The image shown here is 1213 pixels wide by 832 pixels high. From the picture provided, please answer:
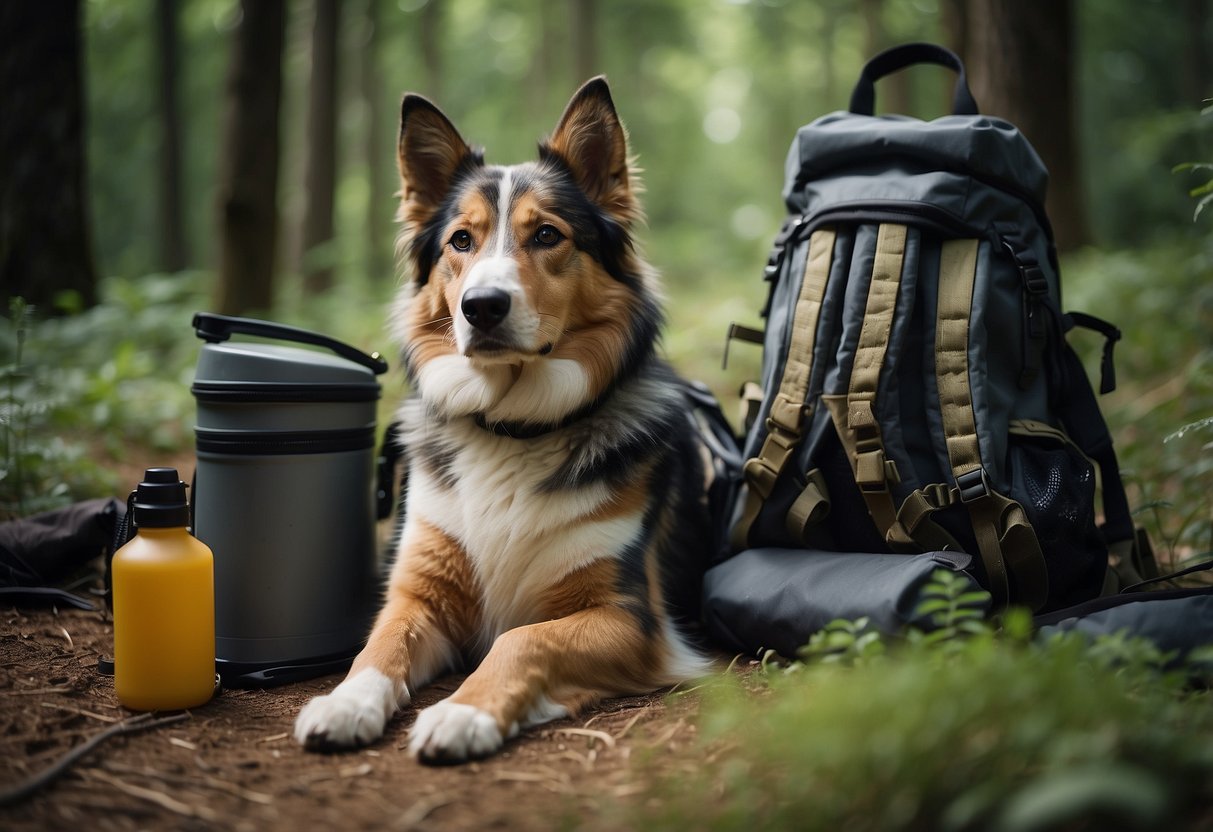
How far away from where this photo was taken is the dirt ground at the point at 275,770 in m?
1.62

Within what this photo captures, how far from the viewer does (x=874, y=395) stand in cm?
250

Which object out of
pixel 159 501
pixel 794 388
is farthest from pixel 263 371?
pixel 794 388

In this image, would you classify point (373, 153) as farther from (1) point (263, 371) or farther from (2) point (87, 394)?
(1) point (263, 371)

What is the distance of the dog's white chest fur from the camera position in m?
2.58

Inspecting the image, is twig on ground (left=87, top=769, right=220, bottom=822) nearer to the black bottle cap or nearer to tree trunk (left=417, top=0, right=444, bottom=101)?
the black bottle cap

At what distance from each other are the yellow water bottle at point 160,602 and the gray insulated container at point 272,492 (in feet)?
1.06

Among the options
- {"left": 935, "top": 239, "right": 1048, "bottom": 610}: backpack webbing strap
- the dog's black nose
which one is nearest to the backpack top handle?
{"left": 935, "top": 239, "right": 1048, "bottom": 610}: backpack webbing strap

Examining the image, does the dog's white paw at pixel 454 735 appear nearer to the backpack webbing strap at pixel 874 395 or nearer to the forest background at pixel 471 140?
the backpack webbing strap at pixel 874 395

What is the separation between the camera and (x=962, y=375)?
2.45 m

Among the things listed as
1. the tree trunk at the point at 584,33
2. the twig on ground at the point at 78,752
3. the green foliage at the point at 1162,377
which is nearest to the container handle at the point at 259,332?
the twig on ground at the point at 78,752

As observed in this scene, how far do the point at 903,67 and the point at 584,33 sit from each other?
9977mm

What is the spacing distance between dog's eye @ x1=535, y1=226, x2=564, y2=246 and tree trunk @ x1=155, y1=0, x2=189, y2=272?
11.6 m

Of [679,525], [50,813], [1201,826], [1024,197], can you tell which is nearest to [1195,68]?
[1024,197]

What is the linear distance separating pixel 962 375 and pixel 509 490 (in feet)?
4.68
